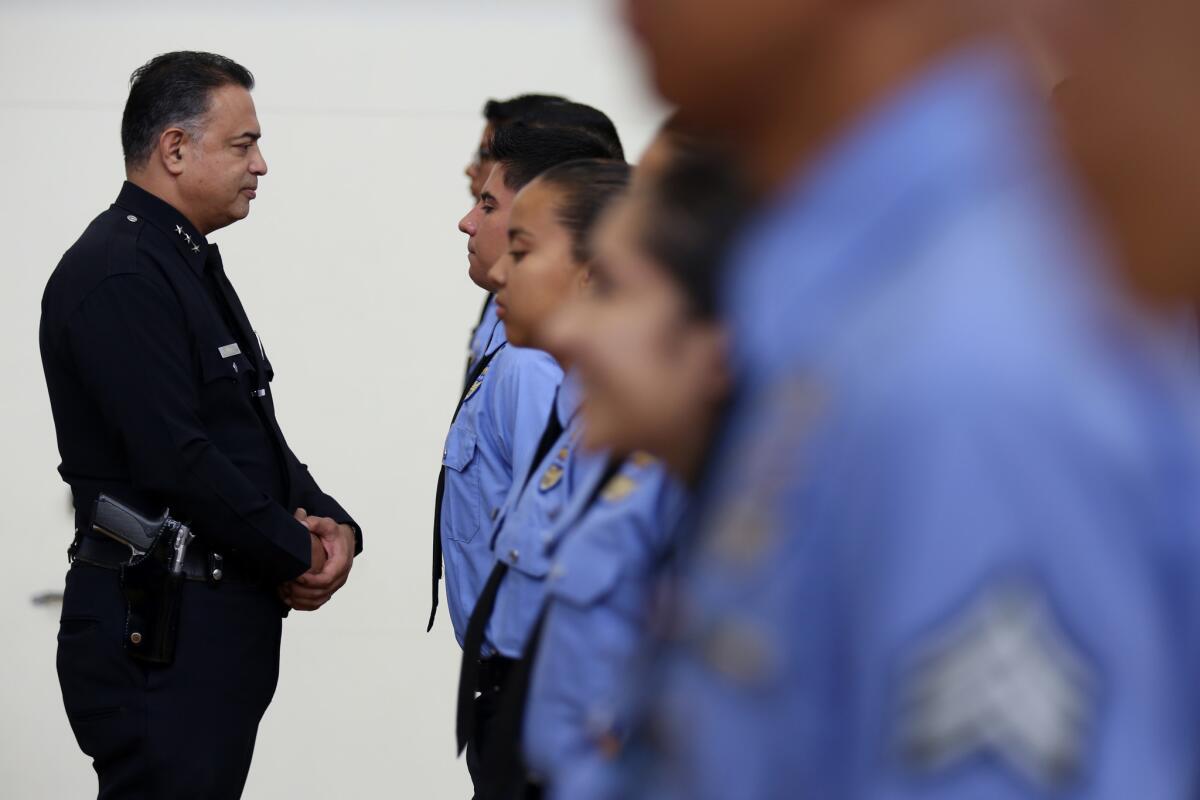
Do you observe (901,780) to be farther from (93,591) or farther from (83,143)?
(83,143)

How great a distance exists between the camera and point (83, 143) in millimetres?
3854

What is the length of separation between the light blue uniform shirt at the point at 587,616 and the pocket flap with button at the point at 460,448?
1323 mm

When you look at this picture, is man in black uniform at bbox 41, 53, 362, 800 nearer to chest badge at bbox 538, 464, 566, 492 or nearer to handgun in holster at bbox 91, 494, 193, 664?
handgun in holster at bbox 91, 494, 193, 664

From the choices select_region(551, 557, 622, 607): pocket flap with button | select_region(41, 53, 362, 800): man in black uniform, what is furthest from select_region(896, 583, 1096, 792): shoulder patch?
select_region(41, 53, 362, 800): man in black uniform

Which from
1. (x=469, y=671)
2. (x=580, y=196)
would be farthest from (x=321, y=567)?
(x=580, y=196)

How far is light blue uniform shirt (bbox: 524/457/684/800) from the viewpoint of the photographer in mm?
1130

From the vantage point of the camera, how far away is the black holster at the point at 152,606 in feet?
8.51

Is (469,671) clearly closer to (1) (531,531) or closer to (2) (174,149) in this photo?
(1) (531,531)

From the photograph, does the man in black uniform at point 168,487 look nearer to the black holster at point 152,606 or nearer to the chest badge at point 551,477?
the black holster at point 152,606

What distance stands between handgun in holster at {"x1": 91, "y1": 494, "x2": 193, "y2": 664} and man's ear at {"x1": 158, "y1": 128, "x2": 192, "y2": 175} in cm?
68

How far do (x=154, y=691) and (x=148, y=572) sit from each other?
222mm

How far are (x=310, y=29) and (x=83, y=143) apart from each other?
68 cm

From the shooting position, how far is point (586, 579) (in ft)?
4.11

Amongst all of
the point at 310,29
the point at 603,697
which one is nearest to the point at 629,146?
the point at 310,29
